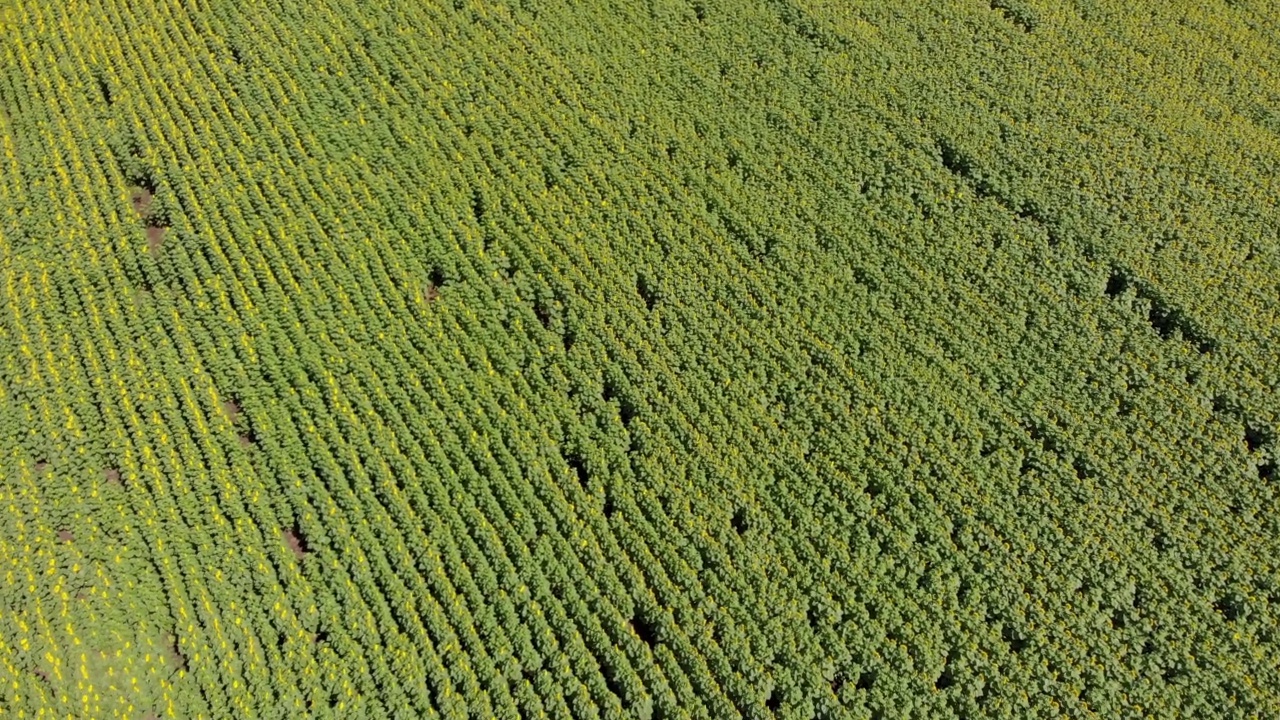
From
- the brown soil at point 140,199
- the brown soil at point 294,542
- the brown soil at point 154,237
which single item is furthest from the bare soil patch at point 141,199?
the brown soil at point 294,542

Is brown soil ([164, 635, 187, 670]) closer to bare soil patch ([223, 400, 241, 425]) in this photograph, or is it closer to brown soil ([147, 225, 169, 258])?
bare soil patch ([223, 400, 241, 425])

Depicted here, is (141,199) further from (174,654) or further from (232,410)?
(174,654)

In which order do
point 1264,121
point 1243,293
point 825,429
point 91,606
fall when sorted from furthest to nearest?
point 1264,121, point 1243,293, point 825,429, point 91,606

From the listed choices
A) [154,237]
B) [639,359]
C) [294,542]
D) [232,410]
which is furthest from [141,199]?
[639,359]

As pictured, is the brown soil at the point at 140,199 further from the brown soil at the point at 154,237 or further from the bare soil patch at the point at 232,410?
the bare soil patch at the point at 232,410

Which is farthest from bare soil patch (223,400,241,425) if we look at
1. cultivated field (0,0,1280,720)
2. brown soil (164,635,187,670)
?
brown soil (164,635,187,670)

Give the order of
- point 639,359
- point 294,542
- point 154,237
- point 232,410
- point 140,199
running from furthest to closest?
point 140,199 < point 154,237 < point 639,359 < point 232,410 < point 294,542

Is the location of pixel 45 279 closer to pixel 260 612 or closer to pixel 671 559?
pixel 260 612

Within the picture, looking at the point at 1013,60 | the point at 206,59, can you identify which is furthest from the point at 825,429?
the point at 206,59
